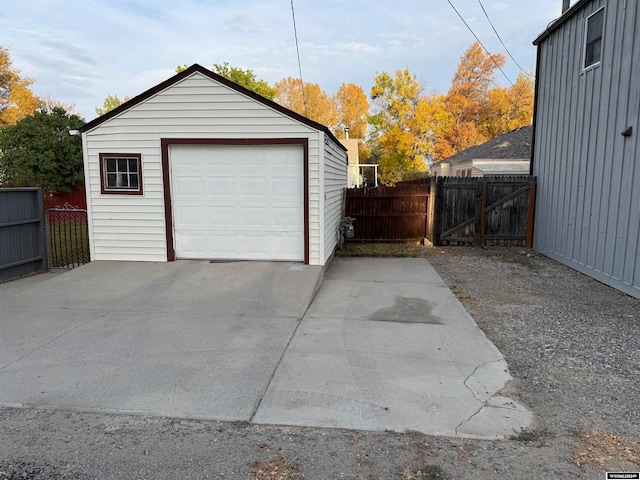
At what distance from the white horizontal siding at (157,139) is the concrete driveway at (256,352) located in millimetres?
999

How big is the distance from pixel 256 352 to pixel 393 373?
1.38 meters

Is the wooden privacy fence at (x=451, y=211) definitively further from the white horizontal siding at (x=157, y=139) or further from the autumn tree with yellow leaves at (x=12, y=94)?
the autumn tree with yellow leaves at (x=12, y=94)

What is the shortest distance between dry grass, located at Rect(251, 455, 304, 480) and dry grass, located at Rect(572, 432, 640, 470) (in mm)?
1721

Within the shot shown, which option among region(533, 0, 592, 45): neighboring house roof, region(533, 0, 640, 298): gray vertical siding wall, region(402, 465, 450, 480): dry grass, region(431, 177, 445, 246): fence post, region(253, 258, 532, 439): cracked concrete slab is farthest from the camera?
region(431, 177, 445, 246): fence post

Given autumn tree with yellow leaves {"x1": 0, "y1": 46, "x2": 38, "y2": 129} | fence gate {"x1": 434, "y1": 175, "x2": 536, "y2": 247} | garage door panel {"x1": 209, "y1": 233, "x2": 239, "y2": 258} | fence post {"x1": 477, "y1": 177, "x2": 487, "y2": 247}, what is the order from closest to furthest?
garage door panel {"x1": 209, "y1": 233, "x2": 239, "y2": 258}, fence gate {"x1": 434, "y1": 175, "x2": 536, "y2": 247}, fence post {"x1": 477, "y1": 177, "x2": 487, "y2": 247}, autumn tree with yellow leaves {"x1": 0, "y1": 46, "x2": 38, "y2": 129}

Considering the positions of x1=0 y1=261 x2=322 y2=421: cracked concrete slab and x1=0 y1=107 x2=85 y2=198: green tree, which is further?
x1=0 y1=107 x2=85 y2=198: green tree

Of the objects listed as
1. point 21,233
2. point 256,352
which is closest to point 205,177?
point 21,233

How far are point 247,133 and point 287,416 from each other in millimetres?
5617

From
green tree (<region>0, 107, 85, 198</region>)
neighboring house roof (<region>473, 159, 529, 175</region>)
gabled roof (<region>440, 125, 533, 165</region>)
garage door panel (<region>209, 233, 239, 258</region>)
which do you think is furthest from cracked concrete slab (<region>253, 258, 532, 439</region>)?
green tree (<region>0, 107, 85, 198</region>)

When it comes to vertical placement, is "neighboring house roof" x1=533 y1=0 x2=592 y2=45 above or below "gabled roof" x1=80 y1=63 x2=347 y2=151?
above

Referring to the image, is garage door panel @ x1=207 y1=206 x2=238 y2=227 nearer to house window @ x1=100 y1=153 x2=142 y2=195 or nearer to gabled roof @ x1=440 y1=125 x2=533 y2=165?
house window @ x1=100 y1=153 x2=142 y2=195

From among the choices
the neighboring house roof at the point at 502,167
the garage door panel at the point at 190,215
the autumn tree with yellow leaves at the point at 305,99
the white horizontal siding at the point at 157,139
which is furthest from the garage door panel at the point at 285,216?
the autumn tree with yellow leaves at the point at 305,99

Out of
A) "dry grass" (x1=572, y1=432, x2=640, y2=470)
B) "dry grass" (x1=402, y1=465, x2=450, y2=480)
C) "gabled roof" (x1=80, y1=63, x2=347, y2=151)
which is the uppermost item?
"gabled roof" (x1=80, y1=63, x2=347, y2=151)

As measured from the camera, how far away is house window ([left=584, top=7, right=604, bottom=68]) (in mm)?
7906
